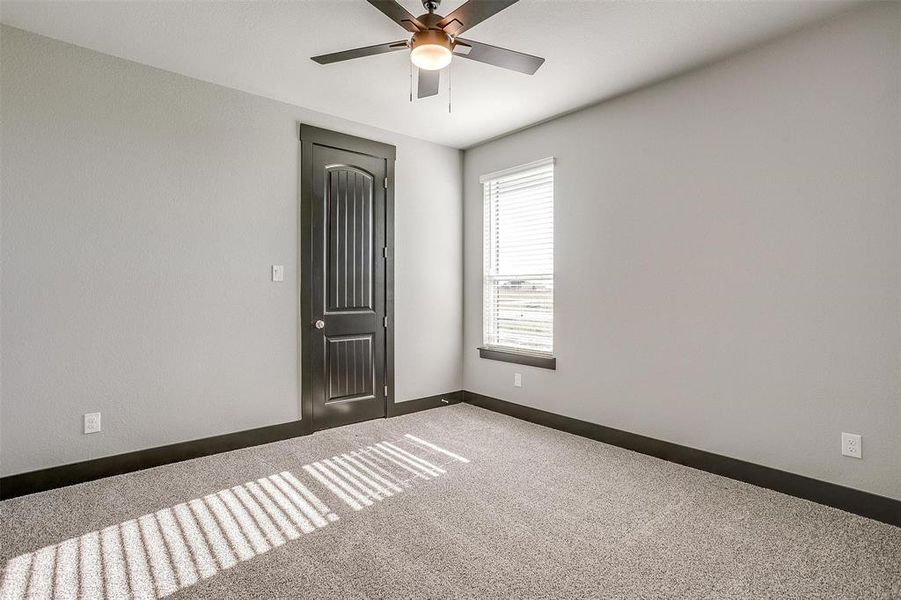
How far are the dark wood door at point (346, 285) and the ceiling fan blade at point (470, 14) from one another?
2.00 meters

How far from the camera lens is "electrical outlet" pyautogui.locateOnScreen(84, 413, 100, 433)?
291 centimetres

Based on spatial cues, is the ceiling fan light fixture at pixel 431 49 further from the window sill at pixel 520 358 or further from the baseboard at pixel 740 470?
the baseboard at pixel 740 470

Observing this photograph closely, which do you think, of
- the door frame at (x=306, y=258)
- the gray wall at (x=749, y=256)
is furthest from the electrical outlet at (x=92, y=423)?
the gray wall at (x=749, y=256)

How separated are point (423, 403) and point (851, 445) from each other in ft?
10.7

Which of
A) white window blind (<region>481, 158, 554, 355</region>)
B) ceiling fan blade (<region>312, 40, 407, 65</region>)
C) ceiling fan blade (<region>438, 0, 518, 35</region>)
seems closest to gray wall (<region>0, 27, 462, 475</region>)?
ceiling fan blade (<region>312, 40, 407, 65</region>)

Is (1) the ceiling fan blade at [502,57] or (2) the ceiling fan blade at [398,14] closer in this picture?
(2) the ceiling fan blade at [398,14]

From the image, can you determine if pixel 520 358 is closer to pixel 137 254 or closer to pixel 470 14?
pixel 470 14

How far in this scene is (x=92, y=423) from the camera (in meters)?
2.93

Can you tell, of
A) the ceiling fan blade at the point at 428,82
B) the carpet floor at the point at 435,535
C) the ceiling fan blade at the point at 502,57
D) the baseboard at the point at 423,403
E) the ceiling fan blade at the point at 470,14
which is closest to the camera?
the carpet floor at the point at 435,535

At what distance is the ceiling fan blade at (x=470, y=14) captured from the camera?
202 cm

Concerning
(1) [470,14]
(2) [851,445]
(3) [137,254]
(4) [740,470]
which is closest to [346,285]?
(3) [137,254]

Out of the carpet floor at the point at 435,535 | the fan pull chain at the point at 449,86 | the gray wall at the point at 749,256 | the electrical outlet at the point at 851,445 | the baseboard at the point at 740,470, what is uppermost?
the fan pull chain at the point at 449,86

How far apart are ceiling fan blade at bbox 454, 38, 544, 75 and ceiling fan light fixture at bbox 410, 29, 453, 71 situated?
122mm

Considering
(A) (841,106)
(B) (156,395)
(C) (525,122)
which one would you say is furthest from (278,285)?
(A) (841,106)
